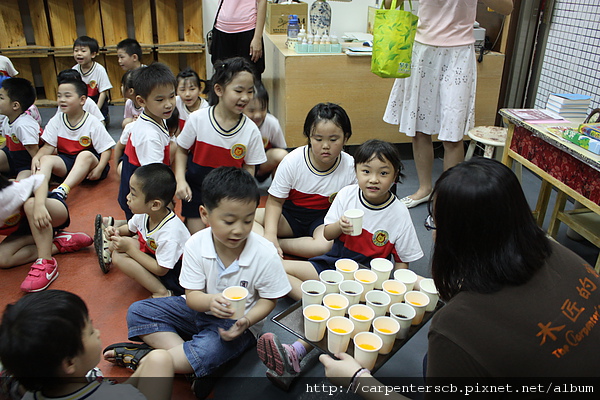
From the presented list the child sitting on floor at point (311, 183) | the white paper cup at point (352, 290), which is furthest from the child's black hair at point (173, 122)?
the white paper cup at point (352, 290)

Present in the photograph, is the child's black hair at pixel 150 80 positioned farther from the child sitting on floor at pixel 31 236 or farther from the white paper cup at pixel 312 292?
the white paper cup at pixel 312 292

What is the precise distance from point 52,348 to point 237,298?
1.91 feet

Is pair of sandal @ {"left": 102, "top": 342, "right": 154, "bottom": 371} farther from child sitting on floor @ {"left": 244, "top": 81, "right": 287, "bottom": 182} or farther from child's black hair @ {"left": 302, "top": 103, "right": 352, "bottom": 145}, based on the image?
child sitting on floor @ {"left": 244, "top": 81, "right": 287, "bottom": 182}

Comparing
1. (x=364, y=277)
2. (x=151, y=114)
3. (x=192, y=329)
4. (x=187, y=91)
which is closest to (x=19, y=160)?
(x=187, y=91)

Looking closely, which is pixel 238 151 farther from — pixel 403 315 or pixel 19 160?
pixel 19 160

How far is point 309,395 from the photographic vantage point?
68.0 inches

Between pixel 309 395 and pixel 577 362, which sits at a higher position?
pixel 577 362

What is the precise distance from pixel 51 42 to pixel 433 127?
4325 mm

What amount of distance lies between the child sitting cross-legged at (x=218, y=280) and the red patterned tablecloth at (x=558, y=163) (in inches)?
55.0

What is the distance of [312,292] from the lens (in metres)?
1.61

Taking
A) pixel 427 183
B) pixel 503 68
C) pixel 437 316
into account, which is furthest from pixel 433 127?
pixel 437 316

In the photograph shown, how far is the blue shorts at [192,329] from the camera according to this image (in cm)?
170

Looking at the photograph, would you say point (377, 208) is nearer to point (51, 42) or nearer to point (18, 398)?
point (18, 398)

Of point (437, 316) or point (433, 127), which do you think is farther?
point (433, 127)
